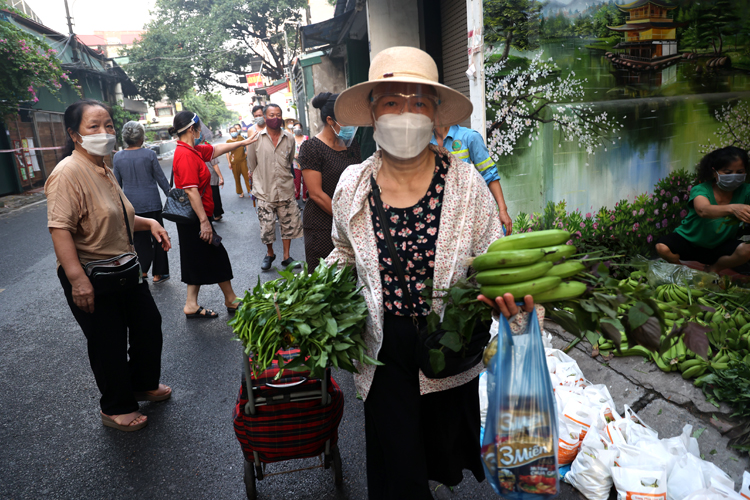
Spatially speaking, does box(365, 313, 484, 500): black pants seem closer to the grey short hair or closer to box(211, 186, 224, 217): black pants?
the grey short hair

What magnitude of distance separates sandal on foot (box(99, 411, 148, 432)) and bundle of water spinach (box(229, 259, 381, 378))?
5.47 ft

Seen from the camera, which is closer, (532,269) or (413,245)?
(532,269)

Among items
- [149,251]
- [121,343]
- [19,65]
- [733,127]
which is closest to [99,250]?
[121,343]

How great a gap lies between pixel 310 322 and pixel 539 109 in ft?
12.7

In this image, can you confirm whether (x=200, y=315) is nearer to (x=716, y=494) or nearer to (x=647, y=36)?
(x=716, y=494)

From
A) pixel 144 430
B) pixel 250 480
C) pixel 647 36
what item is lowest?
pixel 144 430

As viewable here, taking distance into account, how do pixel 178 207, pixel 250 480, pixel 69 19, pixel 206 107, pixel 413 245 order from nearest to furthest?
pixel 413 245
pixel 250 480
pixel 178 207
pixel 69 19
pixel 206 107

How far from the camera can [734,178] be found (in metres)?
4.08

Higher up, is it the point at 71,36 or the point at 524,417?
the point at 71,36

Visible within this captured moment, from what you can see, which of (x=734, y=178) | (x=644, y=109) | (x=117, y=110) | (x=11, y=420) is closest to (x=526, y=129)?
(x=644, y=109)

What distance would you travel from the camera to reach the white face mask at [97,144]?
300cm

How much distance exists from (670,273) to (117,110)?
27.2 m

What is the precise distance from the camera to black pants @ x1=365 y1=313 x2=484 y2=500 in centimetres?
201

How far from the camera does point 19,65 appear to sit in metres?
13.5
